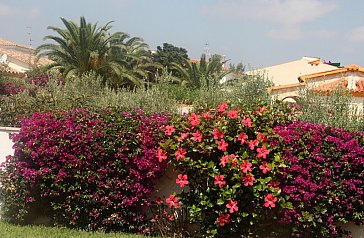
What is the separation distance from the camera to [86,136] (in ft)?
18.9

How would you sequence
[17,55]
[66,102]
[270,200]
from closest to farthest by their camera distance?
[270,200], [66,102], [17,55]

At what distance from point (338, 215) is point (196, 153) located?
197 cm

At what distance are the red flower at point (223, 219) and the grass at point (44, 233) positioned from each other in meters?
1.15

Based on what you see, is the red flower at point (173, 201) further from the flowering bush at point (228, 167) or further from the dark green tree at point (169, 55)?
the dark green tree at point (169, 55)

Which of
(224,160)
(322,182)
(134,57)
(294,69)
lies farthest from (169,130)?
(294,69)

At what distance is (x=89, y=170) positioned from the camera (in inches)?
227

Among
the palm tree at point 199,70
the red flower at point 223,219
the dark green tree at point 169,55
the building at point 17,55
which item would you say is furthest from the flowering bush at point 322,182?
the building at point 17,55

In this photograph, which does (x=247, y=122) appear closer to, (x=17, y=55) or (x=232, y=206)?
(x=232, y=206)

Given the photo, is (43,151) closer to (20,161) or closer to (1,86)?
(20,161)

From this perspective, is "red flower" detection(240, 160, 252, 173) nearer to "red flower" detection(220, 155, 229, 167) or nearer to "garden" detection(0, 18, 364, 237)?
"garden" detection(0, 18, 364, 237)

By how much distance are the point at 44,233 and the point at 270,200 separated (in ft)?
9.70

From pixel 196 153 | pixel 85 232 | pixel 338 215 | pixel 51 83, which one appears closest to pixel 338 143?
pixel 338 215

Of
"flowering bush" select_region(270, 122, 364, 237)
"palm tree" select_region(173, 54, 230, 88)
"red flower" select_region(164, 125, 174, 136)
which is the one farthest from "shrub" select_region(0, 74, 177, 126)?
"palm tree" select_region(173, 54, 230, 88)

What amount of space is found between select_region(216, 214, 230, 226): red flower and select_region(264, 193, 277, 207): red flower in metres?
0.51
